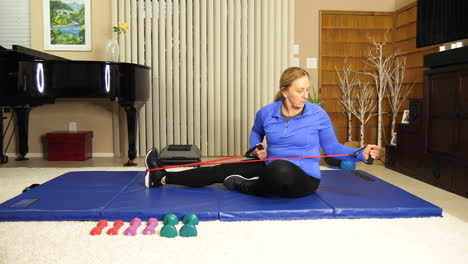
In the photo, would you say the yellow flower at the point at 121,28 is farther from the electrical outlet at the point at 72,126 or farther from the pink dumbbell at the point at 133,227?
the pink dumbbell at the point at 133,227

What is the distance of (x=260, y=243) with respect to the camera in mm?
1911

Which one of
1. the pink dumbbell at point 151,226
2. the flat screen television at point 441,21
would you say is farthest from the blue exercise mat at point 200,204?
the flat screen television at point 441,21

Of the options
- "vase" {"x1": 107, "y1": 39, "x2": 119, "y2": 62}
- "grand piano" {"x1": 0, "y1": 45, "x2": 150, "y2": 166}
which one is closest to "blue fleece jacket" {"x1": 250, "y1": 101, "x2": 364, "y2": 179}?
"grand piano" {"x1": 0, "y1": 45, "x2": 150, "y2": 166}

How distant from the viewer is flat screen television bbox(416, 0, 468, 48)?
3.37 meters

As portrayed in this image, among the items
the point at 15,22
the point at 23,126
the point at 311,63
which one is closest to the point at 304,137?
the point at 311,63

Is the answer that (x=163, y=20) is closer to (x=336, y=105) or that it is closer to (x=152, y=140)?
(x=152, y=140)

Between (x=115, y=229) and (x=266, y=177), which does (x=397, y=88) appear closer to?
(x=266, y=177)

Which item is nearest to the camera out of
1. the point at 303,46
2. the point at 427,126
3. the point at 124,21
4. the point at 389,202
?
the point at 389,202

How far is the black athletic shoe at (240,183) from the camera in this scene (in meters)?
2.55

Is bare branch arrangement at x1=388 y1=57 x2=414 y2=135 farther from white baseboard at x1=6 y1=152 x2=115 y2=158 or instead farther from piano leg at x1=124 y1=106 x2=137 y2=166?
white baseboard at x1=6 y1=152 x2=115 y2=158

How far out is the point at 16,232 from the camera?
2045 mm

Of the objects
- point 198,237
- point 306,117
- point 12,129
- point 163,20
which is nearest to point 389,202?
point 306,117

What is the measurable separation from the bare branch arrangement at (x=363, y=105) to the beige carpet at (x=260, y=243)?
296 centimetres

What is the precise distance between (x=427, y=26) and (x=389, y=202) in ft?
6.97
